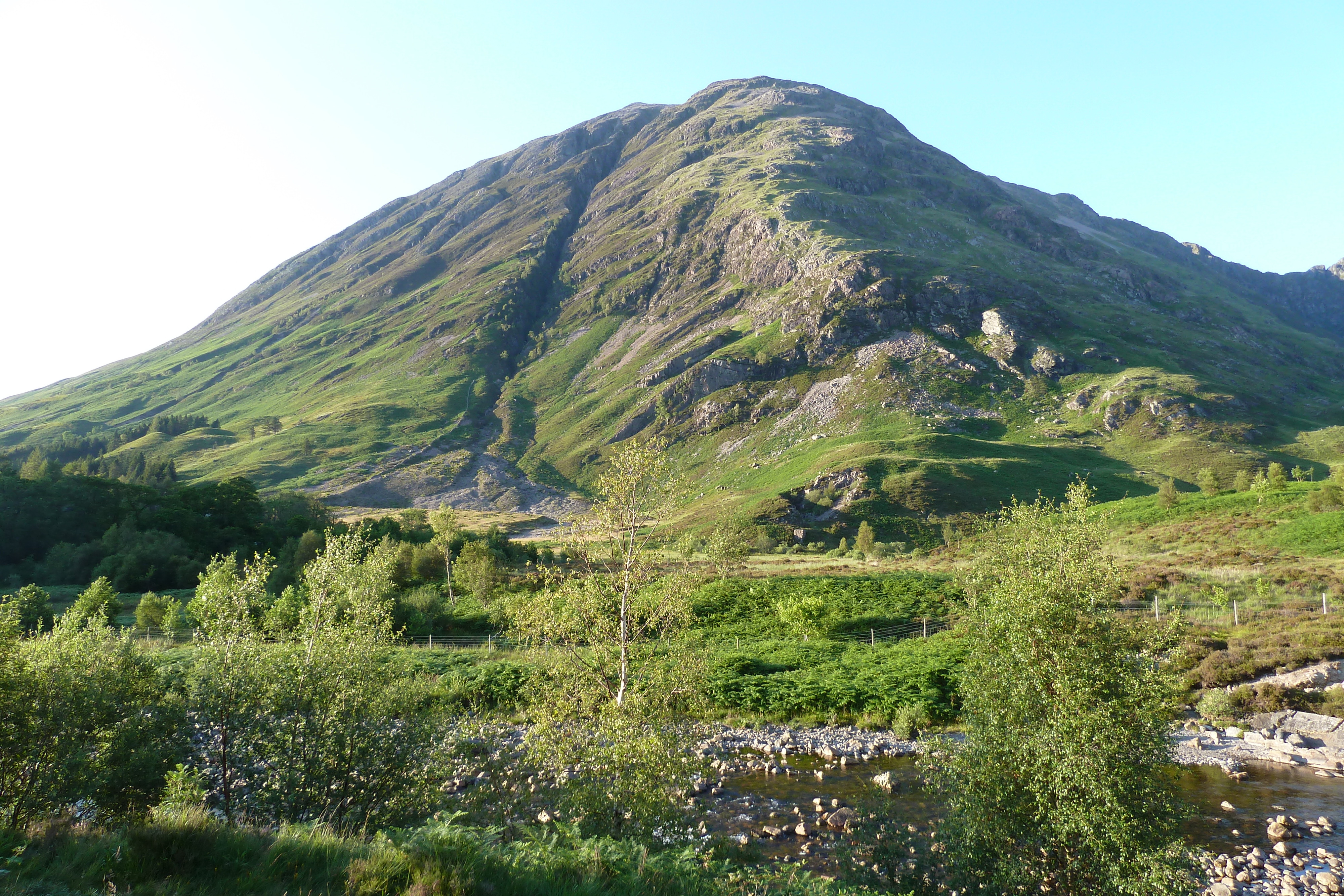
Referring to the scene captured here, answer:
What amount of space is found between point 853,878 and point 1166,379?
214 meters

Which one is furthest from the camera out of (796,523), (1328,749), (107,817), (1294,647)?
(796,523)

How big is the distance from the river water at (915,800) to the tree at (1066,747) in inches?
115

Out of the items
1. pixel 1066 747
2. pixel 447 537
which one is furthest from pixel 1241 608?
pixel 447 537

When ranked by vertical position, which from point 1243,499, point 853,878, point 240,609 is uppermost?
point 240,609

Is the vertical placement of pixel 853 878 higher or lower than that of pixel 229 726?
lower

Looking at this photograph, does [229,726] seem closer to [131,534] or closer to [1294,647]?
[1294,647]

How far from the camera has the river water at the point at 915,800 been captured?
20.1m

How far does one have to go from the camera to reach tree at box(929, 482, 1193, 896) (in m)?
14.6

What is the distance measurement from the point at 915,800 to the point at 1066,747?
10836 mm

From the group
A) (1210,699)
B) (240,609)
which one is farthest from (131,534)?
(1210,699)

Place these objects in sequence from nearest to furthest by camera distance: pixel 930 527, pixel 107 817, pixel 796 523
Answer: pixel 107 817 → pixel 930 527 → pixel 796 523

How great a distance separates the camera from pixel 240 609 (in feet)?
61.3

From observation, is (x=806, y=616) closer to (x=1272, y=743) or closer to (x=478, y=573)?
(x=1272, y=743)

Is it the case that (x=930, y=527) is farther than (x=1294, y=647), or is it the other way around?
(x=930, y=527)
